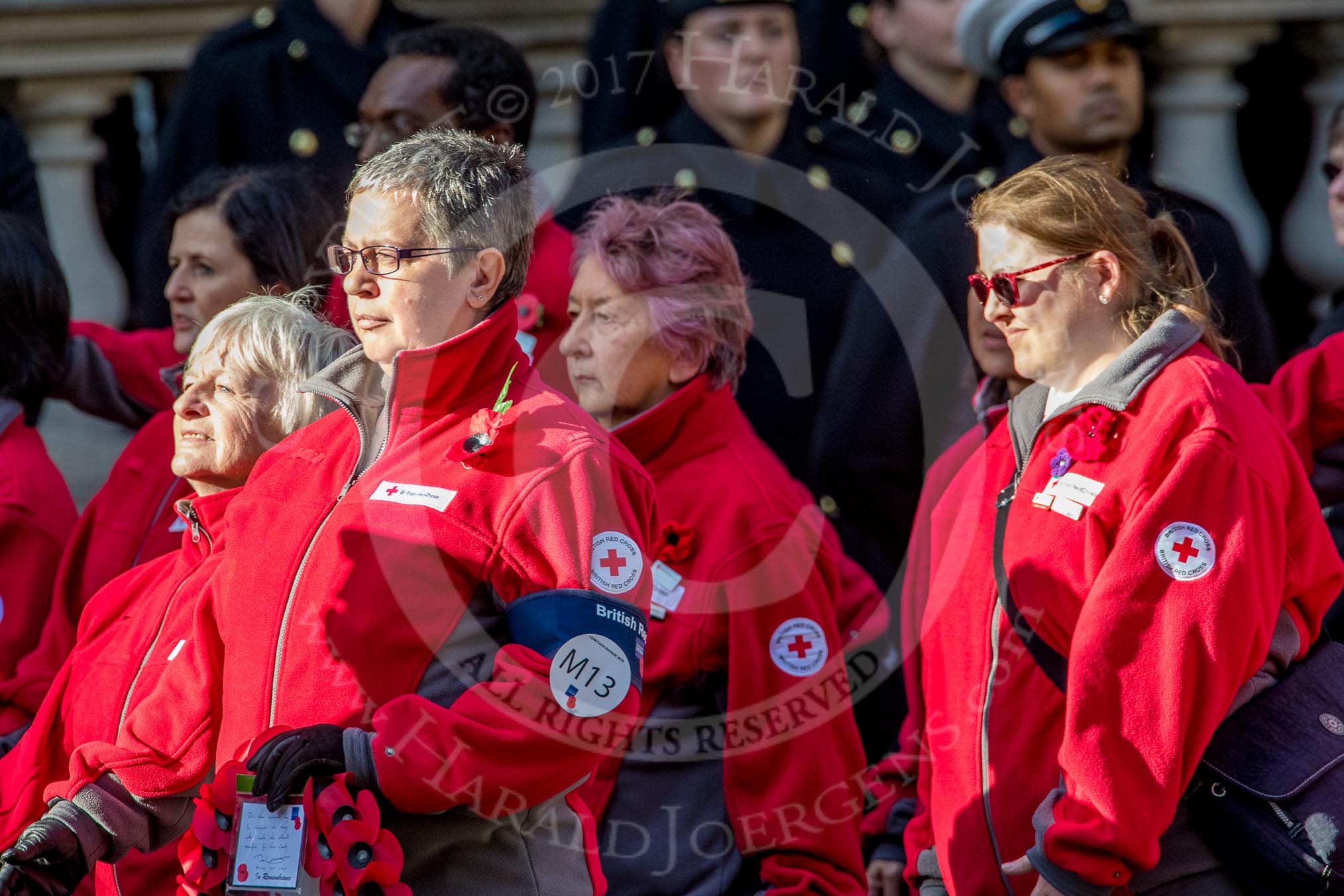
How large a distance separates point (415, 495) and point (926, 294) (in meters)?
1.99

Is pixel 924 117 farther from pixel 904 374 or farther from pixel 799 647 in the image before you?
pixel 799 647

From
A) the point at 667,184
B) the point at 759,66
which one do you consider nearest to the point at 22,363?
the point at 667,184

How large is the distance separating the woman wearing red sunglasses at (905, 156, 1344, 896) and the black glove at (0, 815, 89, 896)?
144cm

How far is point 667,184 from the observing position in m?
4.69

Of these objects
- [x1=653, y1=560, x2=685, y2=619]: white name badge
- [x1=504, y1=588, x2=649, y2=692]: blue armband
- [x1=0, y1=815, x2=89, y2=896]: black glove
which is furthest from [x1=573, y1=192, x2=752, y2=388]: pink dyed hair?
[x1=0, y1=815, x2=89, y2=896]: black glove

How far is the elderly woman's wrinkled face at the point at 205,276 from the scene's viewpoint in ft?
13.2

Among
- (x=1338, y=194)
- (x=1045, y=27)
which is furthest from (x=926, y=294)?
(x=1338, y=194)

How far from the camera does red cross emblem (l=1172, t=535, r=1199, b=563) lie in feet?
8.78

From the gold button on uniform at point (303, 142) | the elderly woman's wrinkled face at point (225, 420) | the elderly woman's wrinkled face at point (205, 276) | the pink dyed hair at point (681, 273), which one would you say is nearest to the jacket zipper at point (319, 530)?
the elderly woman's wrinkled face at point (225, 420)

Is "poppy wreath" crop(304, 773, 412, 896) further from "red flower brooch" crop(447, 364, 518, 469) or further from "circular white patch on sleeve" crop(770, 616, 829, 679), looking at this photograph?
"circular white patch on sleeve" crop(770, 616, 829, 679)

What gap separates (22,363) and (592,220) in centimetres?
138

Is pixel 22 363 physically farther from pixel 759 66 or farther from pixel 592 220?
pixel 759 66

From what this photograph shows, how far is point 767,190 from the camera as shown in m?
4.62

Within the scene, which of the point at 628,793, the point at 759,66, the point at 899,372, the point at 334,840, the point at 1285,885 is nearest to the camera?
the point at 334,840
